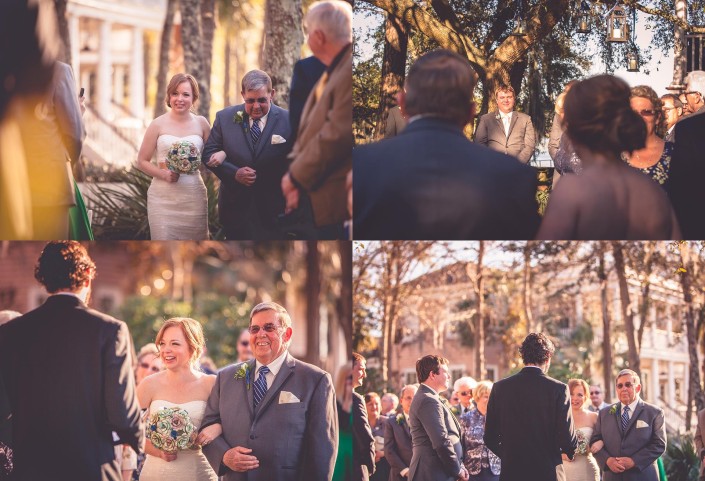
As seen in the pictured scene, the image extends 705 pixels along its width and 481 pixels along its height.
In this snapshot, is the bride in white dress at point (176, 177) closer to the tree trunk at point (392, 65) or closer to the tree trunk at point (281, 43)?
the tree trunk at point (281, 43)

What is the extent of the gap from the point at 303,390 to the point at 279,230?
1.21m

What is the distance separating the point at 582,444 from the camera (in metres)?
7.67

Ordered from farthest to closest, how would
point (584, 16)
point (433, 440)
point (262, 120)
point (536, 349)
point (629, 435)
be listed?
point (584, 16) → point (262, 120) → point (629, 435) → point (536, 349) → point (433, 440)

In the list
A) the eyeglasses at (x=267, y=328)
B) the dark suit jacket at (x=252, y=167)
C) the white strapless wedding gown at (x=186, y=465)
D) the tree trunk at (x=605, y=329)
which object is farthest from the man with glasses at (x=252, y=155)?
the tree trunk at (x=605, y=329)

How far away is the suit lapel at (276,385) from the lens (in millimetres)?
7402

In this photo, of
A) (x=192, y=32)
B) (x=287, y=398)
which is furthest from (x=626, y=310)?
(x=192, y=32)

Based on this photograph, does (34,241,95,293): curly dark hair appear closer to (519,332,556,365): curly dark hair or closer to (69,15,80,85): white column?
(69,15,80,85): white column

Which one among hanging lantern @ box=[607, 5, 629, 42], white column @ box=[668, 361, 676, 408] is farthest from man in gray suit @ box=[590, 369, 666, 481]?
hanging lantern @ box=[607, 5, 629, 42]

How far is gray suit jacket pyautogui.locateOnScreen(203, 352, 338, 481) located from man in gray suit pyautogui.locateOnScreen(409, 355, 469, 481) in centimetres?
58

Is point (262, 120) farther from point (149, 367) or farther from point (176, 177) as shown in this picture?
point (149, 367)

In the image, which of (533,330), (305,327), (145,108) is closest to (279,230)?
(305,327)

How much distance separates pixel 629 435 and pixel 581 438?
1.29ft

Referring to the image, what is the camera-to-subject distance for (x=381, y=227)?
712 centimetres

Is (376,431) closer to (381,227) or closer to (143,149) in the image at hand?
(381,227)
